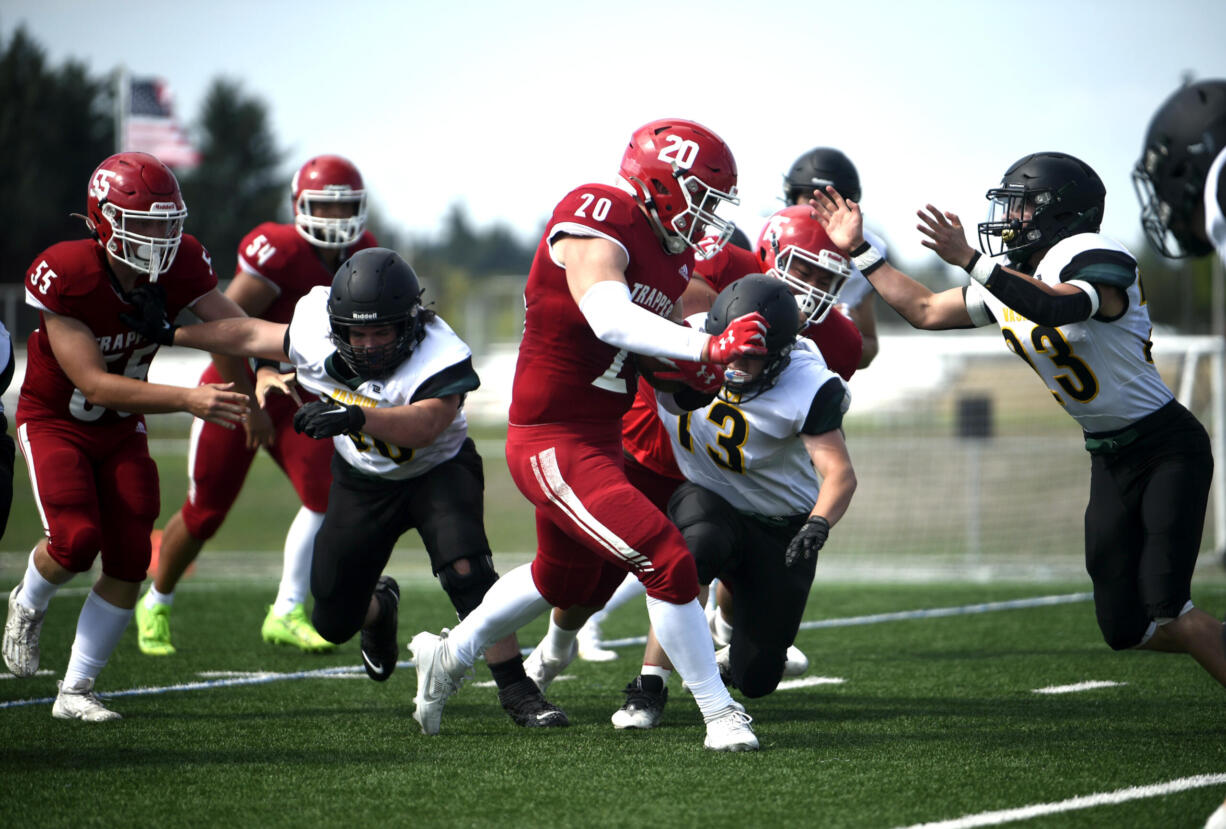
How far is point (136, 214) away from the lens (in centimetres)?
457

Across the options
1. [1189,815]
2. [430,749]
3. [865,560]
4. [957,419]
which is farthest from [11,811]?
[957,419]

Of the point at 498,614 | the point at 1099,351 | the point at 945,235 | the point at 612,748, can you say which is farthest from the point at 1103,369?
the point at 498,614

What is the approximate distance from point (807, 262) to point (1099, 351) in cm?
119

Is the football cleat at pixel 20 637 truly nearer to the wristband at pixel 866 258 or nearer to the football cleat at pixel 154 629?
the football cleat at pixel 154 629

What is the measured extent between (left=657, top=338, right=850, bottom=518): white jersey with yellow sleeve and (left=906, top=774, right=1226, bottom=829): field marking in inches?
57.5

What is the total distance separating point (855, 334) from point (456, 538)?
1.94 metres

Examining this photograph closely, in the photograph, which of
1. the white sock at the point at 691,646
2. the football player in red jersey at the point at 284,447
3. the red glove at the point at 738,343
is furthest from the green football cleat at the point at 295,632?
the red glove at the point at 738,343

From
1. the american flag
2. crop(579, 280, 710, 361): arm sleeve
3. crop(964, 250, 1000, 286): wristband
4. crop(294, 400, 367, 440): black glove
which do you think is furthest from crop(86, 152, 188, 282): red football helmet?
the american flag

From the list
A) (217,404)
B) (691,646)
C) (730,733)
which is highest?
(217,404)

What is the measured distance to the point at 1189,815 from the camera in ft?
10.6

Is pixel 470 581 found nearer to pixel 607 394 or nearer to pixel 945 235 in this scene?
pixel 607 394

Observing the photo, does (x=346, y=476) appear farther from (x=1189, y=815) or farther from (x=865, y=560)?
(x=865, y=560)

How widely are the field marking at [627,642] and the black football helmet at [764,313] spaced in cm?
241

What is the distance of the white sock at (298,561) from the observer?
6.14 metres
